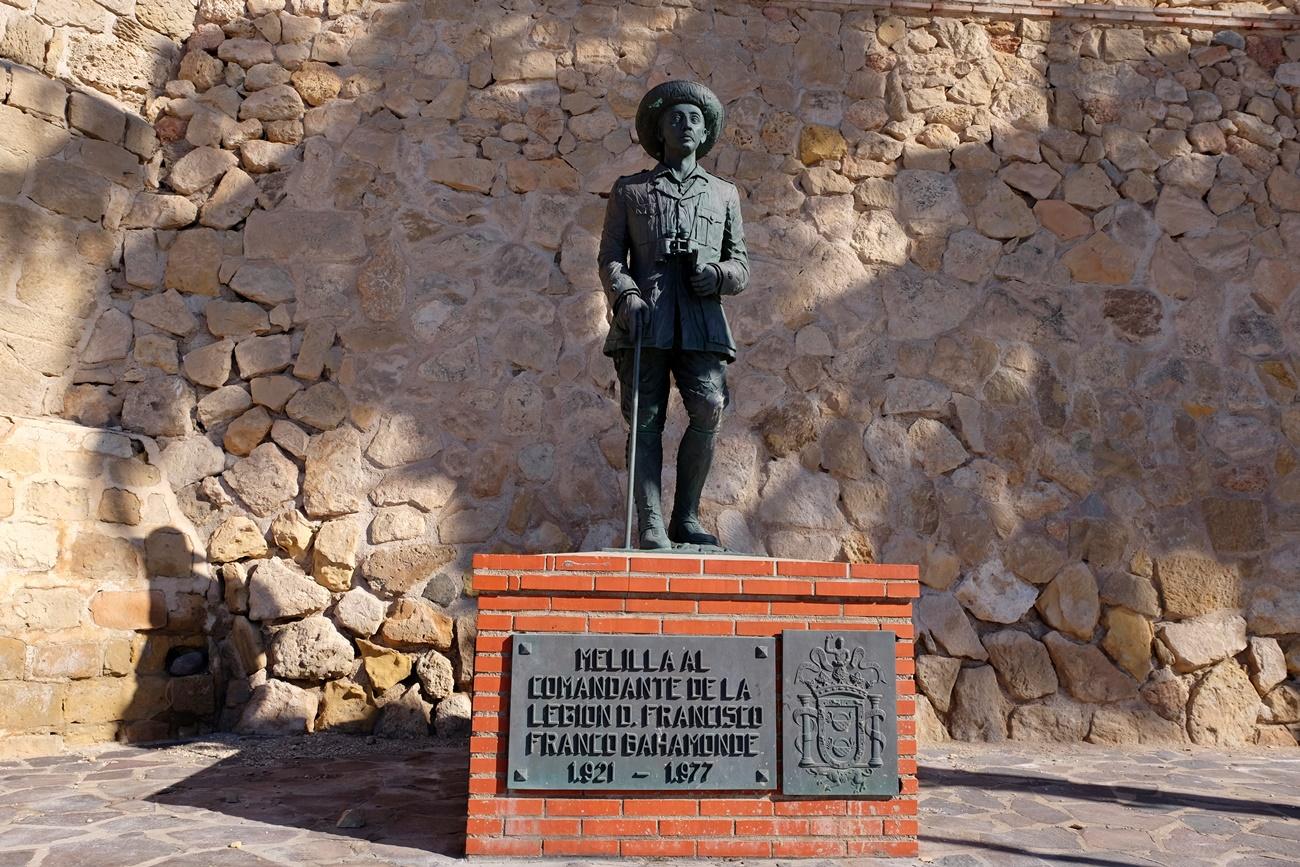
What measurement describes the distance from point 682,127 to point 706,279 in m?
0.57

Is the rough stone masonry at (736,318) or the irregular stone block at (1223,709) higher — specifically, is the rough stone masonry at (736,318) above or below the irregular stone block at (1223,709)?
above

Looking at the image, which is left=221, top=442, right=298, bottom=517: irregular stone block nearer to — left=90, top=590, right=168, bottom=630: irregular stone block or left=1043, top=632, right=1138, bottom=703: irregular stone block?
left=90, top=590, right=168, bottom=630: irregular stone block

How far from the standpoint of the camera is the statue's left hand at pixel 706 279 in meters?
3.36

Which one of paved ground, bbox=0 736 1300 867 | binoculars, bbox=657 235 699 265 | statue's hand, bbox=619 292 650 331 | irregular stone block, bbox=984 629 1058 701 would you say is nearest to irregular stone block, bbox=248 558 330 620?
paved ground, bbox=0 736 1300 867

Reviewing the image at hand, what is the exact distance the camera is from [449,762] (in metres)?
4.12

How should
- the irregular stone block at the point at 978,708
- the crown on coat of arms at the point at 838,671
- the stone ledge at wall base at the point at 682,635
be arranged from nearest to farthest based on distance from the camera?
the stone ledge at wall base at the point at 682,635, the crown on coat of arms at the point at 838,671, the irregular stone block at the point at 978,708

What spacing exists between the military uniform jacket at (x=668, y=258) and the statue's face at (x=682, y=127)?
9 cm

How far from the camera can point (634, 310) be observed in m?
3.32

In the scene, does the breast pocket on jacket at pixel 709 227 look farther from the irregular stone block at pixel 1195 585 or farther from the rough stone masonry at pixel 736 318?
the irregular stone block at pixel 1195 585

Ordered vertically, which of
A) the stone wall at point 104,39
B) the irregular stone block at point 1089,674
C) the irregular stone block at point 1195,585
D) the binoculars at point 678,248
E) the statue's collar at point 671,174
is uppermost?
the stone wall at point 104,39

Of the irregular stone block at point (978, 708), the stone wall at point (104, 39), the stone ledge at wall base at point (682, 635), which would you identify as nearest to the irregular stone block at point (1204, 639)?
the irregular stone block at point (978, 708)

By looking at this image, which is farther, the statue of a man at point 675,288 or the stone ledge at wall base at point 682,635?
the statue of a man at point 675,288

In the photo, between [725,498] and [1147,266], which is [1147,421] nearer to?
[1147,266]

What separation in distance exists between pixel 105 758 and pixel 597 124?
12.9ft
